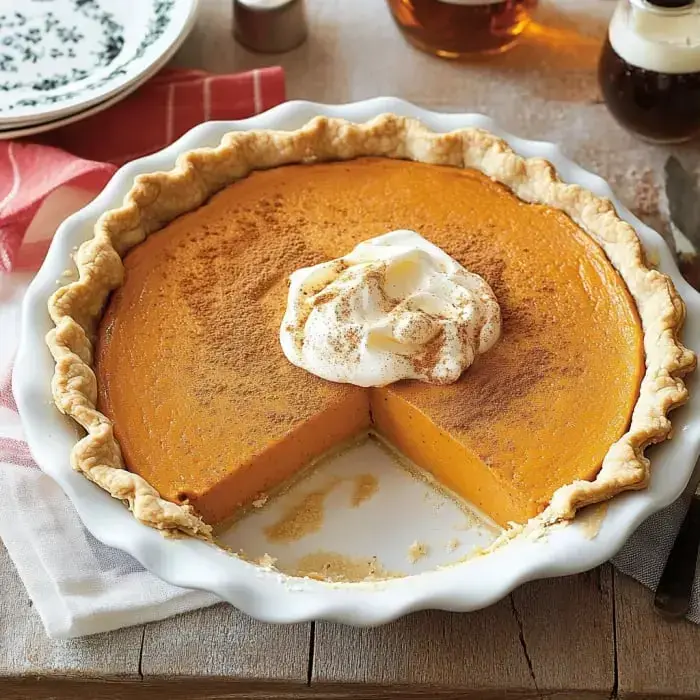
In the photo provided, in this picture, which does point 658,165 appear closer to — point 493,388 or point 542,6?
point 542,6

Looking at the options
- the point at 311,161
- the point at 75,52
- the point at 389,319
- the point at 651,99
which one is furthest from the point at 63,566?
the point at 651,99

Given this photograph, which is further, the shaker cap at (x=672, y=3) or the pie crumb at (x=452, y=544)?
the shaker cap at (x=672, y=3)

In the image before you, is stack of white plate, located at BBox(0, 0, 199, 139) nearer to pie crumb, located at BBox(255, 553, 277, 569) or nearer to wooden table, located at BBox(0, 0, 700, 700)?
wooden table, located at BBox(0, 0, 700, 700)

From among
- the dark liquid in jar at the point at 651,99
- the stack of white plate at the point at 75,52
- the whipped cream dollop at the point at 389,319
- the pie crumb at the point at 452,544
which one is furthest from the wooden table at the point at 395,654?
the dark liquid in jar at the point at 651,99

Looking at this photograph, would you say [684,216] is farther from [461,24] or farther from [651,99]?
[461,24]

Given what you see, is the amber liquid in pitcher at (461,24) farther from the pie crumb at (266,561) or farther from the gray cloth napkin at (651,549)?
the pie crumb at (266,561)

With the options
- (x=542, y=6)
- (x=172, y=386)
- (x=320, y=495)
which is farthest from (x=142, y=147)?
(x=542, y=6)
